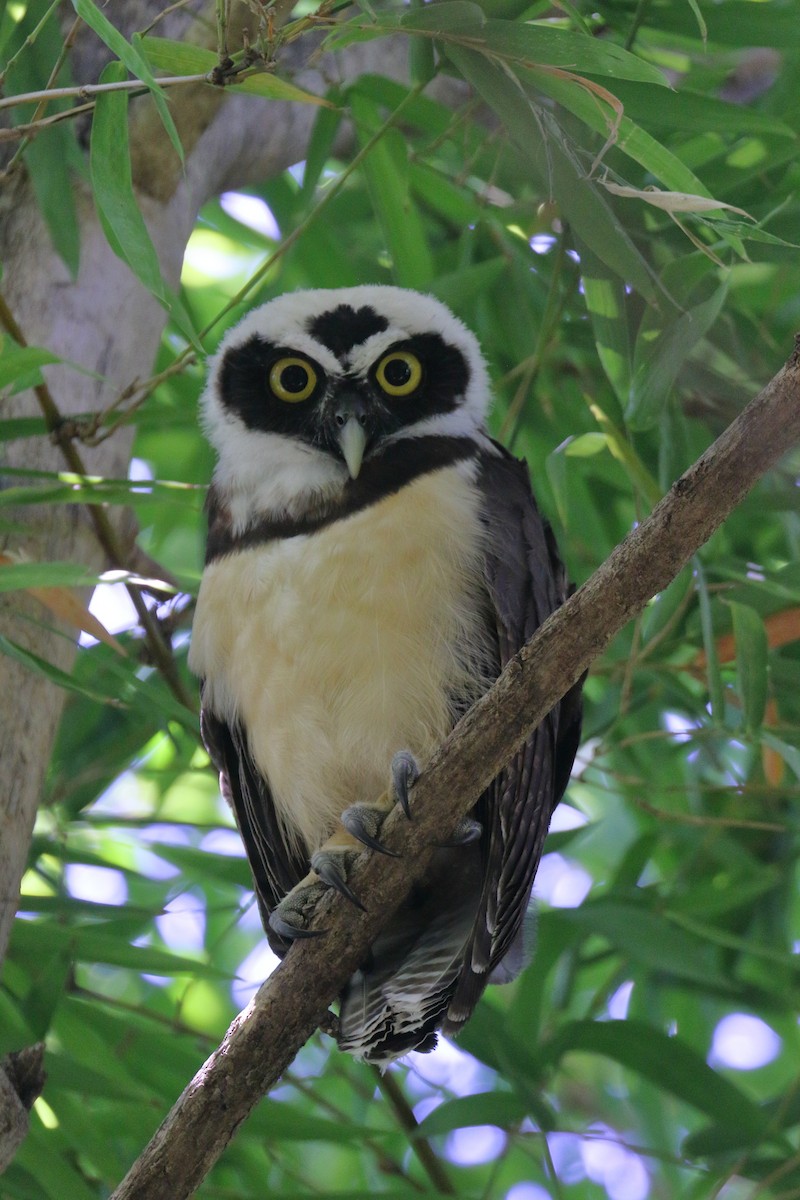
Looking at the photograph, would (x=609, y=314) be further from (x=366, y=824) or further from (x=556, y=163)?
(x=366, y=824)

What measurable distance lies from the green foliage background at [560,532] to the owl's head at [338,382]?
0.43ft

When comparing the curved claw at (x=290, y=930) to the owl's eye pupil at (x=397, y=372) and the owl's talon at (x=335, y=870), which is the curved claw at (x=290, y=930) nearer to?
the owl's talon at (x=335, y=870)

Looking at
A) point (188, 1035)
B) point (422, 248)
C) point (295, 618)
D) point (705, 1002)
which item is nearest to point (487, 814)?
point (295, 618)

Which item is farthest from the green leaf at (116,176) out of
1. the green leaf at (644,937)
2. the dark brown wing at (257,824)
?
the green leaf at (644,937)

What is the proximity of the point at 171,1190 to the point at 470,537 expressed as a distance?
1053 mm

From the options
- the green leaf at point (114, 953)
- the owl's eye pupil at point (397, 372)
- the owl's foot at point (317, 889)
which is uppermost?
the owl's eye pupil at point (397, 372)

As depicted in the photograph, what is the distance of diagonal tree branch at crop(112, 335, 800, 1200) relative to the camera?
1.42 meters

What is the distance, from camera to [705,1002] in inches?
123

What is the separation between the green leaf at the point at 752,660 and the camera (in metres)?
2.16

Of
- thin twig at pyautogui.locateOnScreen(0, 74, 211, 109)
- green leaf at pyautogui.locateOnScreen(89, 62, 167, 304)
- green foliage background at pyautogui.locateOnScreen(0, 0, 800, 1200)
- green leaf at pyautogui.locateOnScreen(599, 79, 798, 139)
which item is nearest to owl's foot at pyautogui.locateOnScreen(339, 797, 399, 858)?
green foliage background at pyautogui.locateOnScreen(0, 0, 800, 1200)

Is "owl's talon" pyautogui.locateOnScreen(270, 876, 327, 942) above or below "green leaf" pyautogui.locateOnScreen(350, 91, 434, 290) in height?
below

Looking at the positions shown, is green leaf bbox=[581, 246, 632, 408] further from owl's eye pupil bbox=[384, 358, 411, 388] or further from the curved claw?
the curved claw

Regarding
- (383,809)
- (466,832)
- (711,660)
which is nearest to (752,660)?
(711,660)

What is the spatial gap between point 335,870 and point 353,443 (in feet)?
2.31
